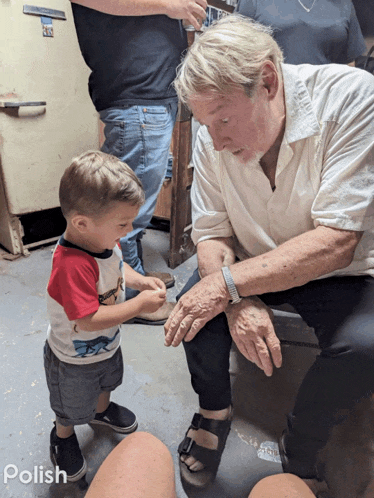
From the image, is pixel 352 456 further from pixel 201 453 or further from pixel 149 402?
pixel 149 402

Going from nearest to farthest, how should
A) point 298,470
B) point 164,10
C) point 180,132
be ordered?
point 298,470 → point 164,10 → point 180,132

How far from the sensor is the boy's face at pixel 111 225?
2.57 ft

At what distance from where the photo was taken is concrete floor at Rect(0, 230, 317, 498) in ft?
3.17

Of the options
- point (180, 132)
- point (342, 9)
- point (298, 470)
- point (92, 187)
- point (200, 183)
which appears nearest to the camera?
point (92, 187)

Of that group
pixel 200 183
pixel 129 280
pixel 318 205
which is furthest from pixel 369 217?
pixel 129 280

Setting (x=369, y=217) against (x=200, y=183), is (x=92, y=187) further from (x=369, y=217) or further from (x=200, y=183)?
(x=369, y=217)

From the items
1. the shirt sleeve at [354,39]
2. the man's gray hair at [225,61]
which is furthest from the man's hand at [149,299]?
the shirt sleeve at [354,39]

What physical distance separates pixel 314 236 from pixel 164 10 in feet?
2.93

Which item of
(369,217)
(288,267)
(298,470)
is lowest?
(298,470)

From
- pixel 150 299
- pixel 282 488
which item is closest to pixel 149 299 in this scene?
pixel 150 299

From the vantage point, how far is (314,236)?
835 millimetres

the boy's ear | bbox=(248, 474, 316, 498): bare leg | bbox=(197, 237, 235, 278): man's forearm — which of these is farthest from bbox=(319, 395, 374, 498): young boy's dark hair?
the boy's ear

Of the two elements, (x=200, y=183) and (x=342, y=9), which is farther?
(x=342, y=9)

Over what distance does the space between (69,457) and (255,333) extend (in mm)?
553
